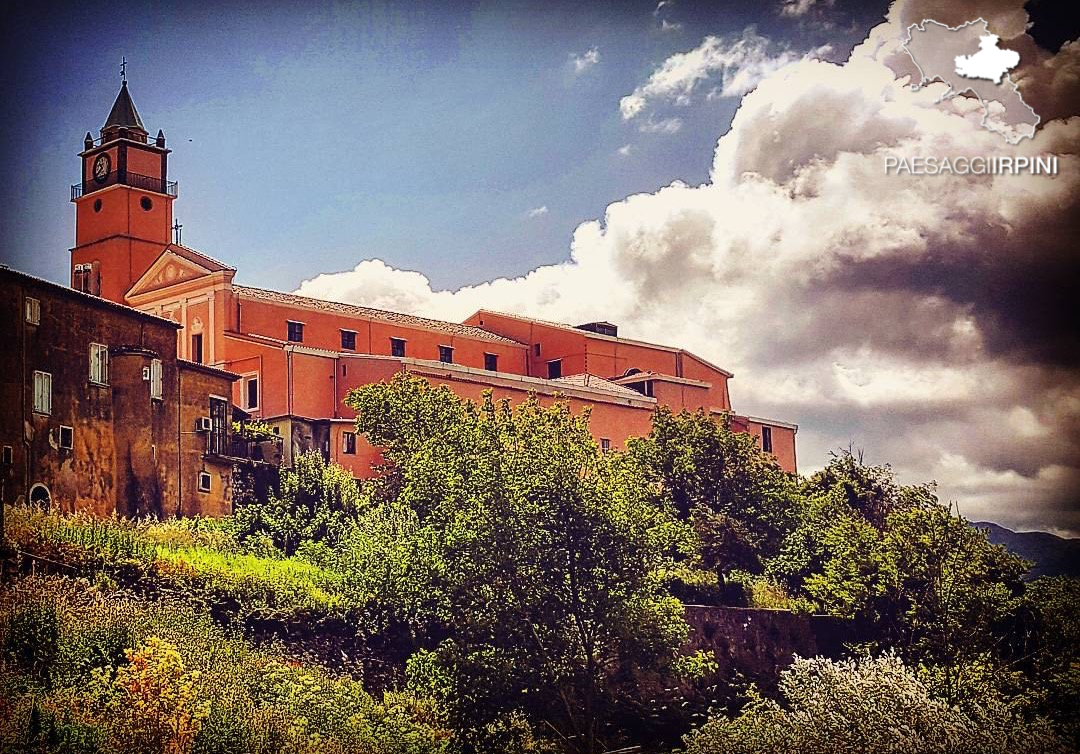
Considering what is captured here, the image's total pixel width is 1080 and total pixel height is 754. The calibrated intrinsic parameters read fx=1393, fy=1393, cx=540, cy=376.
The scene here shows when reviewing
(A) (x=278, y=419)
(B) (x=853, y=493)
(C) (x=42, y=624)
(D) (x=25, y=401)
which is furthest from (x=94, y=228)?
(B) (x=853, y=493)

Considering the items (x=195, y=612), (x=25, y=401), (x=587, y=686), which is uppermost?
(x=25, y=401)

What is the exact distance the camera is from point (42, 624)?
14.6 metres

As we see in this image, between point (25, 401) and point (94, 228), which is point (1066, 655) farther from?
point (94, 228)

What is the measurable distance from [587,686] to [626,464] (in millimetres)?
4923

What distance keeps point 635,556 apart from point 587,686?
1.95 m

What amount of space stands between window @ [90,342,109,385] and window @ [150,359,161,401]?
2.78 ft

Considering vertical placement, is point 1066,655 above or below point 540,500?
below

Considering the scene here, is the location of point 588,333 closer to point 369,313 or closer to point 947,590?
point 369,313

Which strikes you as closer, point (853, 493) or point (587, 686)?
point (587, 686)

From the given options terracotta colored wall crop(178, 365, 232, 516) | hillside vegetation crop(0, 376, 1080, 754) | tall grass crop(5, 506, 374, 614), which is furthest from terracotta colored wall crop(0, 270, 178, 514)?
hillside vegetation crop(0, 376, 1080, 754)

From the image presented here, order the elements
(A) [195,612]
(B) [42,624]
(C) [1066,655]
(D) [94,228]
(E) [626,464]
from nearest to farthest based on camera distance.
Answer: (B) [42,624] < (A) [195,612] < (C) [1066,655] < (E) [626,464] < (D) [94,228]

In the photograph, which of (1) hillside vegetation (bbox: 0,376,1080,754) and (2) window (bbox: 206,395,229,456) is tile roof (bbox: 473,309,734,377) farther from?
(2) window (bbox: 206,395,229,456)

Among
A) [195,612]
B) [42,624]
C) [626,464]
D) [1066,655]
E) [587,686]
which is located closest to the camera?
[42,624]

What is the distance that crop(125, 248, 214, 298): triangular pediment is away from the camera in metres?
23.5
